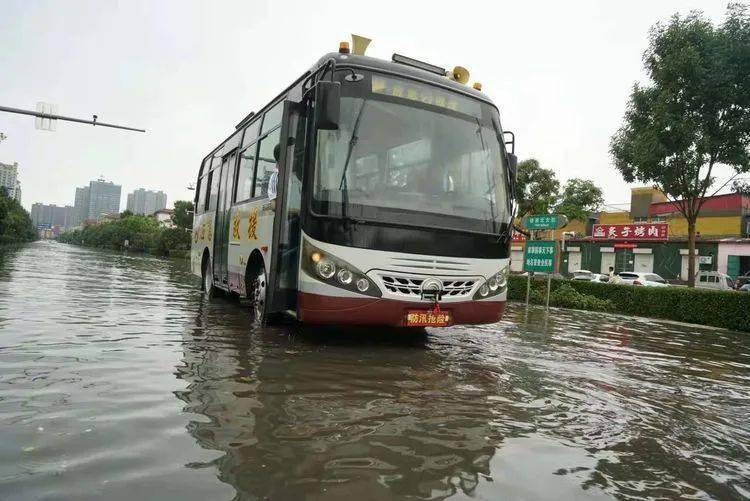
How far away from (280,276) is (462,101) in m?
3.26

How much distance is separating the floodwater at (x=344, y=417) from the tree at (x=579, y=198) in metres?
39.0

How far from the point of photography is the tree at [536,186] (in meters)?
35.5

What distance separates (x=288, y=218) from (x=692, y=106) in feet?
52.6

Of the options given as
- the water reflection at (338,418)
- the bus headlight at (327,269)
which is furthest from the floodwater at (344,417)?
the bus headlight at (327,269)

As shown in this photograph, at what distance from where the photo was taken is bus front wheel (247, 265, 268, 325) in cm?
809

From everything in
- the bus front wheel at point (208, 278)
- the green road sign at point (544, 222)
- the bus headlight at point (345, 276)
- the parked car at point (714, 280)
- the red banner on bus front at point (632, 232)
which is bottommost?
the bus front wheel at point (208, 278)

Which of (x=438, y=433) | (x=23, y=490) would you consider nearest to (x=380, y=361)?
(x=438, y=433)

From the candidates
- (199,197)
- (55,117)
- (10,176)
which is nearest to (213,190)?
(199,197)

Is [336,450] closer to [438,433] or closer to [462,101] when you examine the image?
[438,433]

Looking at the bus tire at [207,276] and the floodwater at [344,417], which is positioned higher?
the bus tire at [207,276]

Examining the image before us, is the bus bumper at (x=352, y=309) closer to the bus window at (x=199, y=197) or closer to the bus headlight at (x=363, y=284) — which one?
the bus headlight at (x=363, y=284)

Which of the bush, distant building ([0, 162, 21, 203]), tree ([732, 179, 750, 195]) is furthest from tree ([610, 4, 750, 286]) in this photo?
distant building ([0, 162, 21, 203])

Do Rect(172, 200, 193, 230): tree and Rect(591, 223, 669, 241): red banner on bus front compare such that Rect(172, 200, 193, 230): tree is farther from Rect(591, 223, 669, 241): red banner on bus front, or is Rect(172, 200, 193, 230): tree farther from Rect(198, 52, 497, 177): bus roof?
Rect(198, 52, 497, 177): bus roof

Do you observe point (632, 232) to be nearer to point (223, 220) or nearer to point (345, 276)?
point (223, 220)
